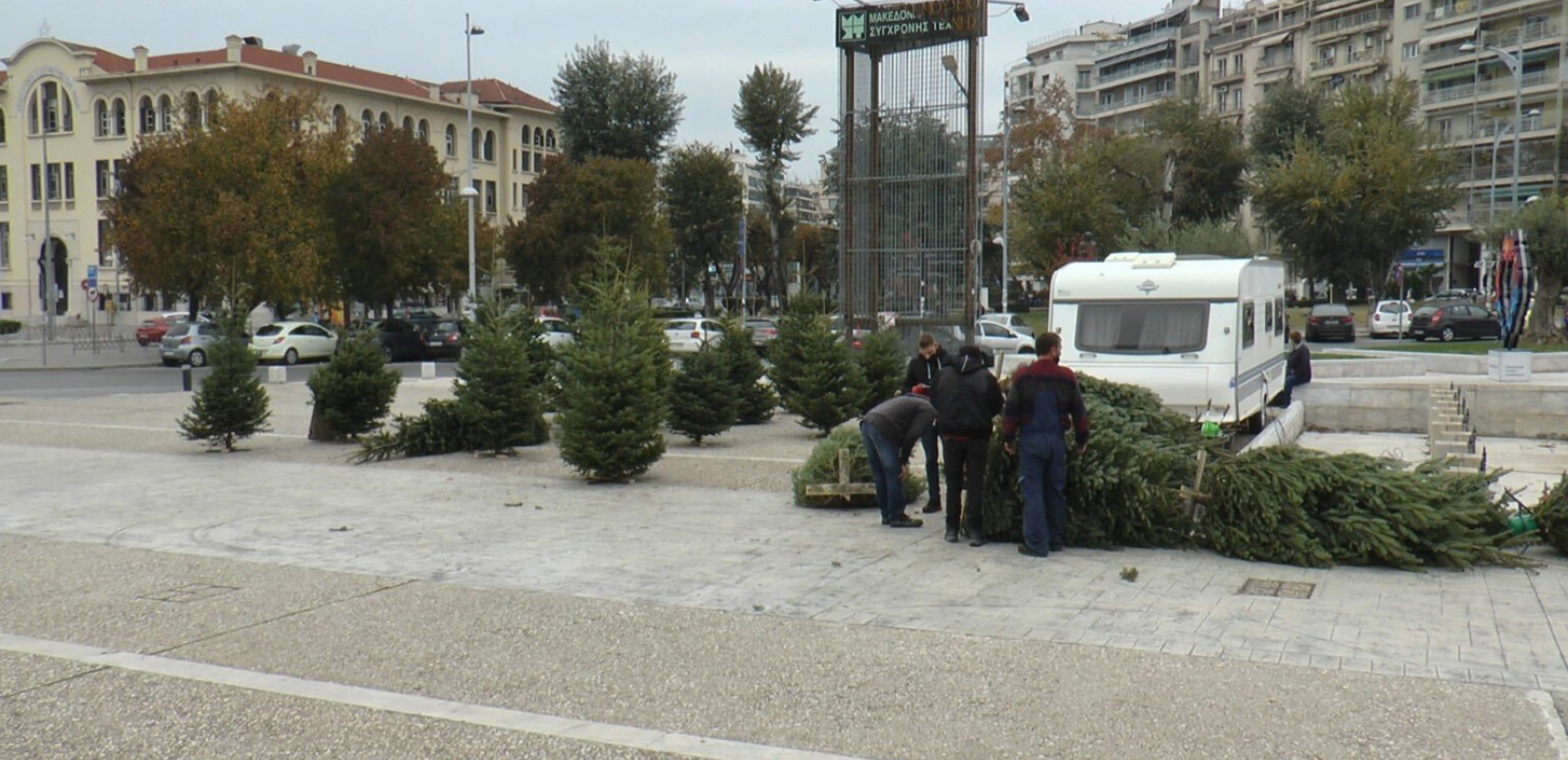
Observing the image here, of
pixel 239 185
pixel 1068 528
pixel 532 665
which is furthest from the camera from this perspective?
pixel 239 185

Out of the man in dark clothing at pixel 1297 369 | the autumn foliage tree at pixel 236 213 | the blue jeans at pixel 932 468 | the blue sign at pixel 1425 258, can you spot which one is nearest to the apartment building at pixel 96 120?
the autumn foliage tree at pixel 236 213

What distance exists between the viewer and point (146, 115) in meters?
72.8

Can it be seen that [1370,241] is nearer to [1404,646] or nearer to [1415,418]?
[1415,418]

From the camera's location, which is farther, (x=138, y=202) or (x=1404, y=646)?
(x=138, y=202)

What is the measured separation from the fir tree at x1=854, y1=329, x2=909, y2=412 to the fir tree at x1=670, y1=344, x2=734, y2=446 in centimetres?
247

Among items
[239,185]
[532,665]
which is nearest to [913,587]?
[532,665]

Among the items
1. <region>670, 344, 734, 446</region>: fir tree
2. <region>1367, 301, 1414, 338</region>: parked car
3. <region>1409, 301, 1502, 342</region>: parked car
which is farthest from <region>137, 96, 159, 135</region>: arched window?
<region>670, 344, 734, 446</region>: fir tree

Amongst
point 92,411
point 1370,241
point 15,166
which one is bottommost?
point 92,411

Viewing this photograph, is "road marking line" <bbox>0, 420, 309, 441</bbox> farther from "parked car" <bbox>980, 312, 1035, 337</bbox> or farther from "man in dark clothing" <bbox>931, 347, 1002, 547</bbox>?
"parked car" <bbox>980, 312, 1035, 337</bbox>

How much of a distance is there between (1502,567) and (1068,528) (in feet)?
9.54

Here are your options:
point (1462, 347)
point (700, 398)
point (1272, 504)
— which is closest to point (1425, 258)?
point (1462, 347)

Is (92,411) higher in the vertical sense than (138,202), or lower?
lower

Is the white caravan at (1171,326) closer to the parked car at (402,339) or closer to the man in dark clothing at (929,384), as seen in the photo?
the man in dark clothing at (929,384)

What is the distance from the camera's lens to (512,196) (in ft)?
281
